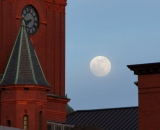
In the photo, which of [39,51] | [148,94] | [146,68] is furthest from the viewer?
[39,51]

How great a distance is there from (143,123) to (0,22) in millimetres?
→ 26747

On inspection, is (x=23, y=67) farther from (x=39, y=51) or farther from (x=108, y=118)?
(x=108, y=118)

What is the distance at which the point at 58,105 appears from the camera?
125m

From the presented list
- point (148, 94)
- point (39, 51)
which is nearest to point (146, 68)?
point (148, 94)

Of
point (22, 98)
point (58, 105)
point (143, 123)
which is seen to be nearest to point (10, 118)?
point (22, 98)

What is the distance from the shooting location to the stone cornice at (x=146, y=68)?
99062mm

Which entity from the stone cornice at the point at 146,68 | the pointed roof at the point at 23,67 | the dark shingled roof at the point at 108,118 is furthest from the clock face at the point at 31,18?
the stone cornice at the point at 146,68

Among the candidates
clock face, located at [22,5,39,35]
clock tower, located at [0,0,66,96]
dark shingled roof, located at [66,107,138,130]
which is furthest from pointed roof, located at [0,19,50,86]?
dark shingled roof, located at [66,107,138,130]

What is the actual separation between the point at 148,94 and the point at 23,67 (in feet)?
68.3

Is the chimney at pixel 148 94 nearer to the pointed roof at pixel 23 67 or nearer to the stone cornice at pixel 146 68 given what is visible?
the stone cornice at pixel 146 68

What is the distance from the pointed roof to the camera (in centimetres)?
11712

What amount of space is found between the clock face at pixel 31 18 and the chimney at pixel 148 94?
26.2m

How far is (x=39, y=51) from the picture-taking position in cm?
12562

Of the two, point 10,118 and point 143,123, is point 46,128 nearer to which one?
point 10,118
